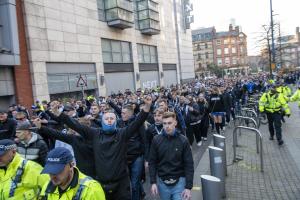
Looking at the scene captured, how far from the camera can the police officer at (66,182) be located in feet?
8.56

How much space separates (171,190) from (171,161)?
0.43 metres

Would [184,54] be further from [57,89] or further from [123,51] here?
[57,89]

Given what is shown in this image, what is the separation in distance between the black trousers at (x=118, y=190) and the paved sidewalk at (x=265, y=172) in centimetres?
216

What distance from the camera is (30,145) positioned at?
4.50 meters

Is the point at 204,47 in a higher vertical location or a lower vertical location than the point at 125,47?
higher

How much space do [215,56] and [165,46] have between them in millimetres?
69262

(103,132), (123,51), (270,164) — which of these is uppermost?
(123,51)

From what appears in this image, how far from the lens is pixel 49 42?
2055 cm

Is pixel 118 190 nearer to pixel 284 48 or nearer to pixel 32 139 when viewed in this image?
pixel 32 139

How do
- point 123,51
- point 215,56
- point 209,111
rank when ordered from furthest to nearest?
point 215,56 < point 123,51 < point 209,111

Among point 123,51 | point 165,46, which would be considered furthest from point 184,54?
point 123,51

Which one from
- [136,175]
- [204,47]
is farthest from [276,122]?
[204,47]

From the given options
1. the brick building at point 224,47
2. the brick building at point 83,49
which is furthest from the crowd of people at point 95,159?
the brick building at point 224,47

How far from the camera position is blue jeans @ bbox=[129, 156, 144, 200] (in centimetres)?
590
